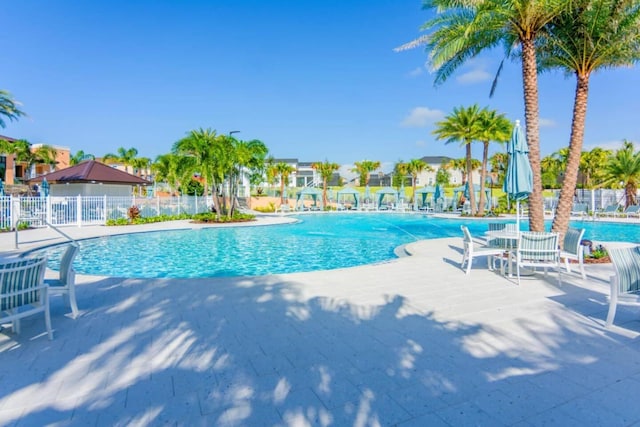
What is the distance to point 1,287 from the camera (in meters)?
3.57

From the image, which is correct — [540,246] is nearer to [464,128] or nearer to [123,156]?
[464,128]

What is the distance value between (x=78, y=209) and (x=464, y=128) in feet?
78.9

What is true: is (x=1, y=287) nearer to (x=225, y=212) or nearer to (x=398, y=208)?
(x=225, y=212)

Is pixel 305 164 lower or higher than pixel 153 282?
higher

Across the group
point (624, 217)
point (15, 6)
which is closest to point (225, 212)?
point (15, 6)

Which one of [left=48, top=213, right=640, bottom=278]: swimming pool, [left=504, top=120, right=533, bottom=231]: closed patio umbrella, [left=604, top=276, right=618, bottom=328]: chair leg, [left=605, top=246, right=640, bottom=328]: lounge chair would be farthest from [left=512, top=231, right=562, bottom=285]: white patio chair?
[left=48, top=213, right=640, bottom=278]: swimming pool

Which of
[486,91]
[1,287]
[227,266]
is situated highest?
[486,91]

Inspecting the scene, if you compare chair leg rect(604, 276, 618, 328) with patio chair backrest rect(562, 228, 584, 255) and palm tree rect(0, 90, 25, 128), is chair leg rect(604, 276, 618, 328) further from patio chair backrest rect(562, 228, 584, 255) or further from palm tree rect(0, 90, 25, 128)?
palm tree rect(0, 90, 25, 128)

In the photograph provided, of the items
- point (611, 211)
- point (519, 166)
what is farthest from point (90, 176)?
point (611, 211)

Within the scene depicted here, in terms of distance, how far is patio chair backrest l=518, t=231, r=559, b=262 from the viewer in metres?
6.38

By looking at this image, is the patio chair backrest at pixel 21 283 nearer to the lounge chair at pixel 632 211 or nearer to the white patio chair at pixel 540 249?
the white patio chair at pixel 540 249

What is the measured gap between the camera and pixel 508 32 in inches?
366

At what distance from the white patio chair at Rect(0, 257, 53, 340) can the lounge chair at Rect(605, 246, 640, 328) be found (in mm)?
6190

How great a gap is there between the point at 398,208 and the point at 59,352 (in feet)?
113
